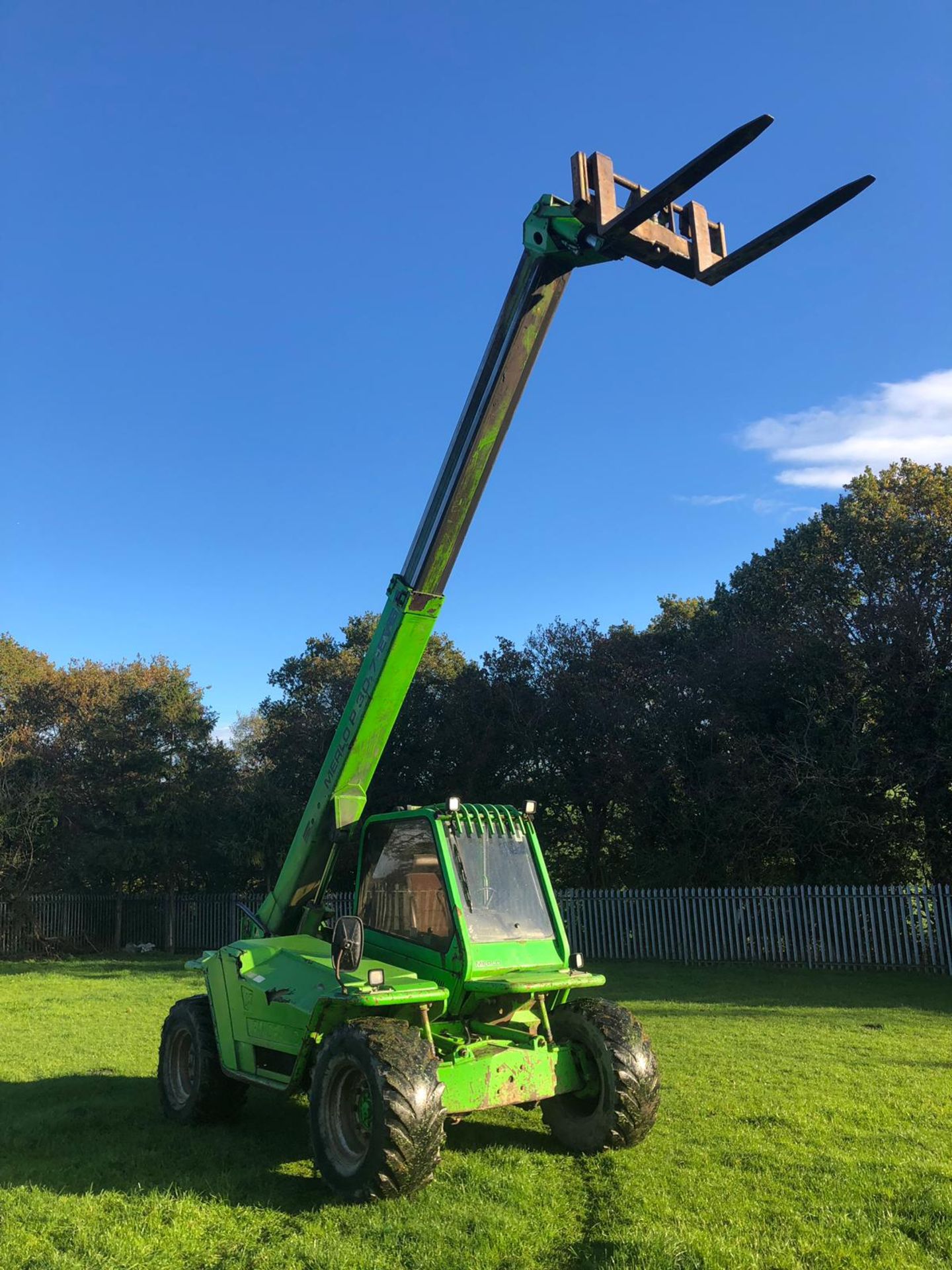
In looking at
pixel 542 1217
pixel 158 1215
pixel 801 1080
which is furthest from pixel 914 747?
pixel 158 1215

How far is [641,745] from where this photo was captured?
23234 millimetres

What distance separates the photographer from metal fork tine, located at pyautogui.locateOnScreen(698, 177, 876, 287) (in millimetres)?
5477

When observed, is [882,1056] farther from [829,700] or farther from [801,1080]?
[829,700]

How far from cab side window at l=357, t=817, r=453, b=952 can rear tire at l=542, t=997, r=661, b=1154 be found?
47.6 inches

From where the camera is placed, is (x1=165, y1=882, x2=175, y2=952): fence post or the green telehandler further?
(x1=165, y1=882, x2=175, y2=952): fence post

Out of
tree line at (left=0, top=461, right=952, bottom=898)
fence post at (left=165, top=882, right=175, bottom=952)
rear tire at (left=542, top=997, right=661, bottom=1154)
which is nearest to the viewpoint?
rear tire at (left=542, top=997, right=661, bottom=1154)

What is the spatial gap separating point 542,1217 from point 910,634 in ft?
57.0

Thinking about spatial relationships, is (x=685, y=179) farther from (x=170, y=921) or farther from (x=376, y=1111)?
(x=170, y=921)

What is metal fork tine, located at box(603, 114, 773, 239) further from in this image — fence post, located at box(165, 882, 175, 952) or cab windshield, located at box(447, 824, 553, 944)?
fence post, located at box(165, 882, 175, 952)

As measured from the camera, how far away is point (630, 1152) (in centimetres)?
633

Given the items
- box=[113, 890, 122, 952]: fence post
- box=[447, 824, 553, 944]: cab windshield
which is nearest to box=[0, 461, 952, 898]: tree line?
box=[113, 890, 122, 952]: fence post

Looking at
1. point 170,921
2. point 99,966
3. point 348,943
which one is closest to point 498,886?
point 348,943

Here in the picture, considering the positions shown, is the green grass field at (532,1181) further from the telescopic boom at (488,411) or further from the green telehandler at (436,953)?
the telescopic boom at (488,411)

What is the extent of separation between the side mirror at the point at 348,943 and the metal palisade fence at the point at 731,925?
48.0 ft
